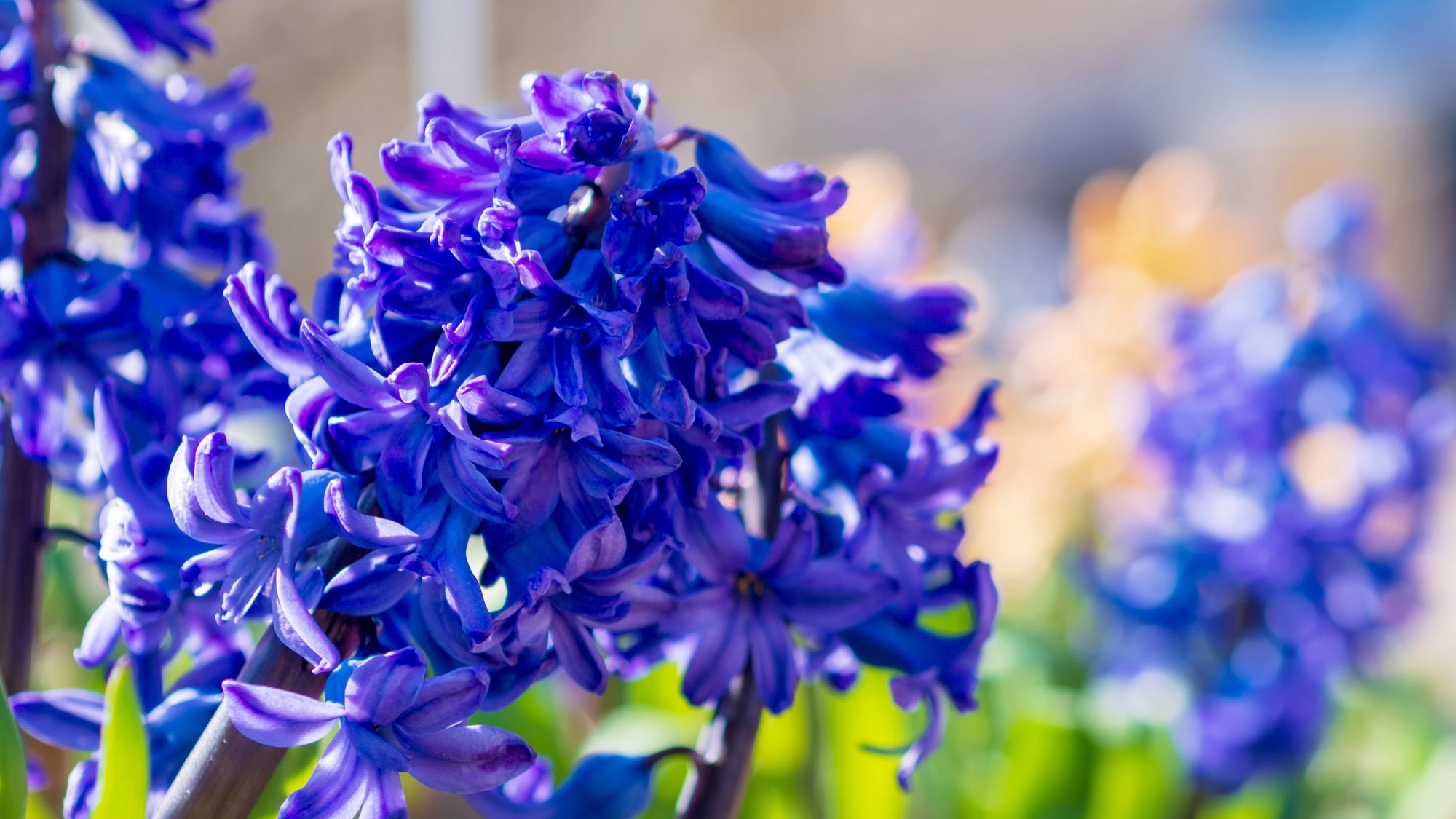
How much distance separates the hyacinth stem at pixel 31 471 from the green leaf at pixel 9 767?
0.13 metres

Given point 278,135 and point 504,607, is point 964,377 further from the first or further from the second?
point 504,607

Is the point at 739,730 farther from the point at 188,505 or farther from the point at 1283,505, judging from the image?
the point at 1283,505

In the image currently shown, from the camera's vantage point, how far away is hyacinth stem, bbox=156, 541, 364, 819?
488 mm

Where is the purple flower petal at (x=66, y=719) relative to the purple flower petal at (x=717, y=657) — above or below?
below

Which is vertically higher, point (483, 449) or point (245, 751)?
point (483, 449)

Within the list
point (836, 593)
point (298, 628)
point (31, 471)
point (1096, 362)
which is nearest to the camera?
point (298, 628)

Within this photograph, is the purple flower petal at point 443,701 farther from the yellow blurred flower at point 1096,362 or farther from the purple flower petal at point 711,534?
the yellow blurred flower at point 1096,362

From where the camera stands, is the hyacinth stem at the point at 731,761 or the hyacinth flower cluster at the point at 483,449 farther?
the hyacinth stem at the point at 731,761

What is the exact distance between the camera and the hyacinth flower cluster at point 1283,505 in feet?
4.41

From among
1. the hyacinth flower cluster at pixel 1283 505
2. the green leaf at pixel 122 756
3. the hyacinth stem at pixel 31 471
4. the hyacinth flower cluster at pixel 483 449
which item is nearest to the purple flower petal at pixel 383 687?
the hyacinth flower cluster at pixel 483 449

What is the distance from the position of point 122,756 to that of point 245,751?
2.3 inches

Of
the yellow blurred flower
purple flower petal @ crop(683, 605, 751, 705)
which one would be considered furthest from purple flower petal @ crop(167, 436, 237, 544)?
the yellow blurred flower

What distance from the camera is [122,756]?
1.65 feet

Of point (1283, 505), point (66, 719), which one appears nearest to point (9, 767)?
point (66, 719)
